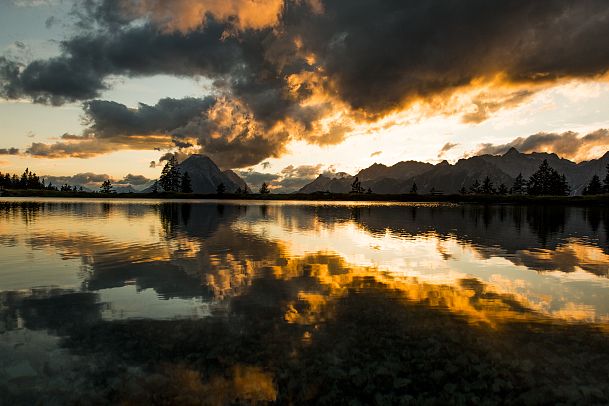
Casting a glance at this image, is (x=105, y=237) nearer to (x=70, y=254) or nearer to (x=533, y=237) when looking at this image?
(x=70, y=254)

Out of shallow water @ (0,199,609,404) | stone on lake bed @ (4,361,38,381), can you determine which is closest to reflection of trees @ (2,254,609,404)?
shallow water @ (0,199,609,404)

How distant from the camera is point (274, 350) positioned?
13539 mm

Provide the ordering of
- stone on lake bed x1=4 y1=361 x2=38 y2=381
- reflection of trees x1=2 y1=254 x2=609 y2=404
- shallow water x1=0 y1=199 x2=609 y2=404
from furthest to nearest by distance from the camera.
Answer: stone on lake bed x1=4 y1=361 x2=38 y2=381 → shallow water x1=0 y1=199 x2=609 y2=404 → reflection of trees x1=2 y1=254 x2=609 y2=404

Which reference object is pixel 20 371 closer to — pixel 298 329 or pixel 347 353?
pixel 298 329

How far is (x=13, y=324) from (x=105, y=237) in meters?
30.8

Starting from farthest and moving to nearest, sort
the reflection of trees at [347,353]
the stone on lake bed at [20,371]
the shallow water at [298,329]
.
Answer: the stone on lake bed at [20,371]
the shallow water at [298,329]
the reflection of trees at [347,353]

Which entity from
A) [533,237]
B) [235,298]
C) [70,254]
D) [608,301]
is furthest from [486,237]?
[70,254]

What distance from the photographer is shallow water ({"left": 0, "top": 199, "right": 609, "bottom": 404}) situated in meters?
11.1

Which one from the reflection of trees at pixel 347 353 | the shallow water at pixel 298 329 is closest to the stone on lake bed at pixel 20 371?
the shallow water at pixel 298 329

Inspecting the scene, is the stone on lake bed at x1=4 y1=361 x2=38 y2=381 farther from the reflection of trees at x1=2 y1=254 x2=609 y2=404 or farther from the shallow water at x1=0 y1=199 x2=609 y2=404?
the reflection of trees at x1=2 y1=254 x2=609 y2=404

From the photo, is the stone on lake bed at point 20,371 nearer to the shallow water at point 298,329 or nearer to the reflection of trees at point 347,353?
the shallow water at point 298,329

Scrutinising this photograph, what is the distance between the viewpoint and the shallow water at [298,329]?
1111cm

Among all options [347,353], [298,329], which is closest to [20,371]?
[298,329]

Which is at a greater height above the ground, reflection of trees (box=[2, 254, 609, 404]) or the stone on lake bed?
the stone on lake bed
